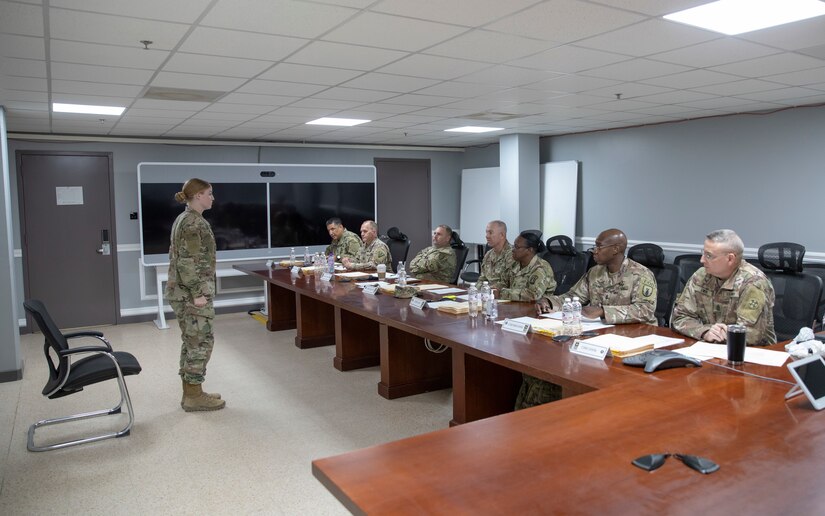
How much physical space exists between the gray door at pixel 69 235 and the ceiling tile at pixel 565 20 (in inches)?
229

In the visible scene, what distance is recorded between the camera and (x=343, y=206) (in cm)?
833

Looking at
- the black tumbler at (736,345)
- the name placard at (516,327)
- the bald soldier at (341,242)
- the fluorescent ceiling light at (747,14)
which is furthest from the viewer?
the bald soldier at (341,242)

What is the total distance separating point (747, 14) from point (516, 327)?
6.03 ft

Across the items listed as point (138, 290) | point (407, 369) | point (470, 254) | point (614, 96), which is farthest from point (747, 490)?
point (470, 254)

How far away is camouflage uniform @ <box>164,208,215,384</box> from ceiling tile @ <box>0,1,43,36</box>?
1.35 m

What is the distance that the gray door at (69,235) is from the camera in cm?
679

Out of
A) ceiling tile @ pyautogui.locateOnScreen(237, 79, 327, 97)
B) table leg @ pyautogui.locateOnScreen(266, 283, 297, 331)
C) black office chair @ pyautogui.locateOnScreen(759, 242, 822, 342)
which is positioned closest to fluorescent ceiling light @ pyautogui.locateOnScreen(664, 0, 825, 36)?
black office chair @ pyautogui.locateOnScreen(759, 242, 822, 342)

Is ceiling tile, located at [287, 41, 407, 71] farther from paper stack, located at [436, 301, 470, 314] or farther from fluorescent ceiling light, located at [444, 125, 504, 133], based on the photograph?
fluorescent ceiling light, located at [444, 125, 504, 133]

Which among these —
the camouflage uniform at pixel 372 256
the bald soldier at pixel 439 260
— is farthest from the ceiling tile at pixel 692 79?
the camouflage uniform at pixel 372 256

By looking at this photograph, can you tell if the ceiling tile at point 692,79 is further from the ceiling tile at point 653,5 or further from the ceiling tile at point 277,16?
the ceiling tile at point 277,16

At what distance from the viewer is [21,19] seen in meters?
2.63

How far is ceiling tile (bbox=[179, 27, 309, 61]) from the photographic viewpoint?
2.95 metres

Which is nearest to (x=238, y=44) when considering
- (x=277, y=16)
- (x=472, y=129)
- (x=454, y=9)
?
(x=277, y=16)

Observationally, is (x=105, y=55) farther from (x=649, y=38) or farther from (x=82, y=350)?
(x=649, y=38)
